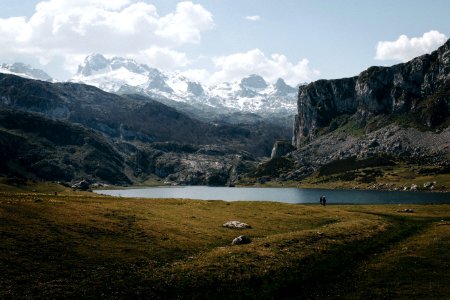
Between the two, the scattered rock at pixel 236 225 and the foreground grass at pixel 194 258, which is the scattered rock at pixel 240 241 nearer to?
the foreground grass at pixel 194 258

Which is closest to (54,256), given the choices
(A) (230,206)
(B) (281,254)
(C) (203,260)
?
(C) (203,260)

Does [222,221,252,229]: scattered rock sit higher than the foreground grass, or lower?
higher

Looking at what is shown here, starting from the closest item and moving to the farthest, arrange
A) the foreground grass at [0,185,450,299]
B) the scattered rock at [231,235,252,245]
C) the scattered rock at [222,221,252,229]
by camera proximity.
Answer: the foreground grass at [0,185,450,299]
the scattered rock at [231,235,252,245]
the scattered rock at [222,221,252,229]

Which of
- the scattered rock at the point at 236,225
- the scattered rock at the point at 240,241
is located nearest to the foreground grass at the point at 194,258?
the scattered rock at the point at 240,241

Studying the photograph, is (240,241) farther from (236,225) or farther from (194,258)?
(236,225)

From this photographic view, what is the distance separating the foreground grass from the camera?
35875 mm

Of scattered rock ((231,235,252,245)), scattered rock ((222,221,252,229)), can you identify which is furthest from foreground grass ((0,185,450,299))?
scattered rock ((222,221,252,229))

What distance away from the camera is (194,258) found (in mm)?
44688

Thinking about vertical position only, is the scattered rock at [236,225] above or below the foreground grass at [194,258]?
above

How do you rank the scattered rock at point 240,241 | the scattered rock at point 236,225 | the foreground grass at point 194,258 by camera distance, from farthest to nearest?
the scattered rock at point 236,225, the scattered rock at point 240,241, the foreground grass at point 194,258

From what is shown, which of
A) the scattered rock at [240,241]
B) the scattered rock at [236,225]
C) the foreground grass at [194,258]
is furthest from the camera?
the scattered rock at [236,225]

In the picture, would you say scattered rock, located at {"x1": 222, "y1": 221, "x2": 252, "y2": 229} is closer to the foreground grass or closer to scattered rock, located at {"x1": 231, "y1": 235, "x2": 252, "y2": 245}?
the foreground grass

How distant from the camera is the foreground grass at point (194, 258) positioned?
1412 inches

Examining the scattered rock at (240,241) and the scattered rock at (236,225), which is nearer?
the scattered rock at (240,241)
